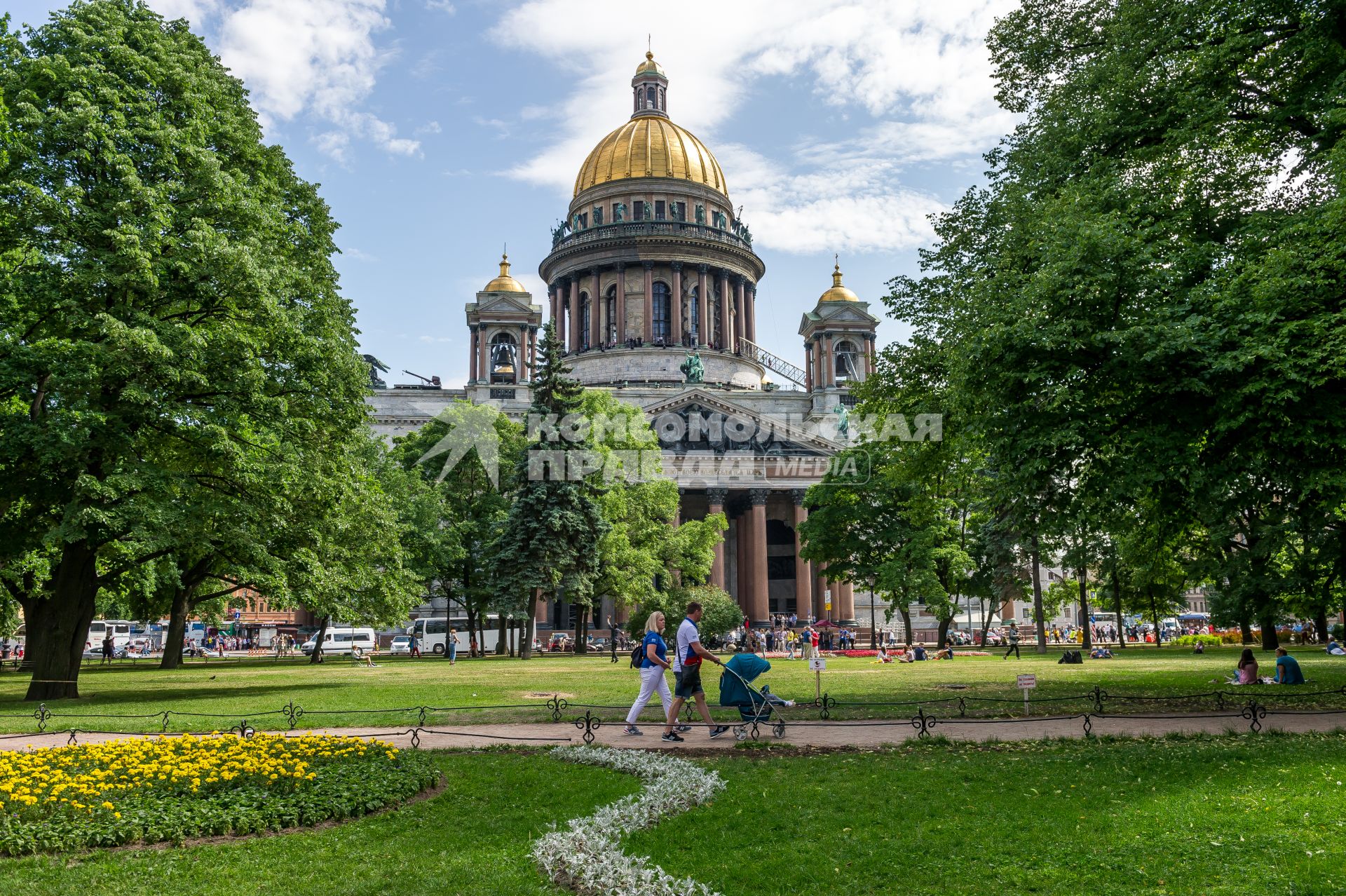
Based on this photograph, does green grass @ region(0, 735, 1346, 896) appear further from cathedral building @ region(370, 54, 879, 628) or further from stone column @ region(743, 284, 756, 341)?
stone column @ region(743, 284, 756, 341)

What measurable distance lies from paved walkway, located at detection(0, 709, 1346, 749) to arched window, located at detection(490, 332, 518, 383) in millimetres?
62514

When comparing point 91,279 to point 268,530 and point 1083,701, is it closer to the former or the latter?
point 268,530

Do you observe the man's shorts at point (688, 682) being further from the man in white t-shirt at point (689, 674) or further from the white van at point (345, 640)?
the white van at point (345, 640)

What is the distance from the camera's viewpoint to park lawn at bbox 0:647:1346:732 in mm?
16516

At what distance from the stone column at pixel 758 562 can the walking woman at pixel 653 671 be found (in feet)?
154

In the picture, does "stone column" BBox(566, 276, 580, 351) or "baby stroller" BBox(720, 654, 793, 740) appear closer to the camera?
"baby stroller" BBox(720, 654, 793, 740)

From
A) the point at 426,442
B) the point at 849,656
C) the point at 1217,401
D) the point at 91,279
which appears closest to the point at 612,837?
the point at 1217,401

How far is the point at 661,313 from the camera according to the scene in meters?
86.1

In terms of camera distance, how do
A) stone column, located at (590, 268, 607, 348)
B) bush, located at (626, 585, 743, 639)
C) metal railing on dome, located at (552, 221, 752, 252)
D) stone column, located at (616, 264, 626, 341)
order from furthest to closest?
stone column, located at (590, 268, 607, 348) → stone column, located at (616, 264, 626, 341) → metal railing on dome, located at (552, 221, 752, 252) → bush, located at (626, 585, 743, 639)

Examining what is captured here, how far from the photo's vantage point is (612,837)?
26.8 feet

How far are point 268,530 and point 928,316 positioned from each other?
50.5 ft

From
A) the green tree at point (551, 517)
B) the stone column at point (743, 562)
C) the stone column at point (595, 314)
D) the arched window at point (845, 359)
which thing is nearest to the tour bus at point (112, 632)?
the green tree at point (551, 517)

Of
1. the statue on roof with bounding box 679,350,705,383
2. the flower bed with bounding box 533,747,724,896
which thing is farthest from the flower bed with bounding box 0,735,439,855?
A: the statue on roof with bounding box 679,350,705,383

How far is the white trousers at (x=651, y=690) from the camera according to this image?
46.3 feet
